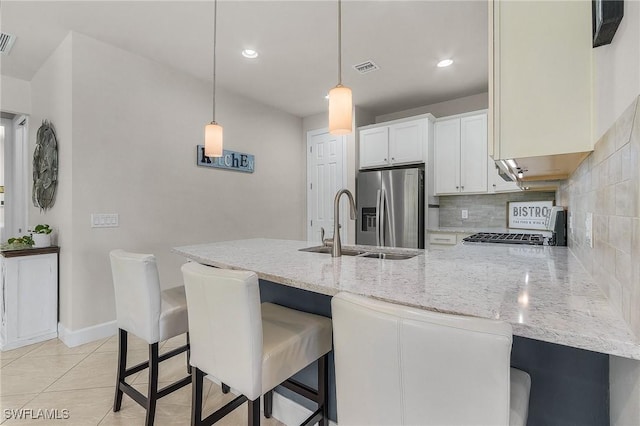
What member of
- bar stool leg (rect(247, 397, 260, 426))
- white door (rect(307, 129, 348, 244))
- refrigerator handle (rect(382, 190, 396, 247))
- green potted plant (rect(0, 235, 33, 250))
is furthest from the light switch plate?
refrigerator handle (rect(382, 190, 396, 247))

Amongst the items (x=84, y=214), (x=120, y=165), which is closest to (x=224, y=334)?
(x=84, y=214)

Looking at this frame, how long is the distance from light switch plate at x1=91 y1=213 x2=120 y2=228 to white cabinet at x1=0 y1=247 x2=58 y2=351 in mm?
462

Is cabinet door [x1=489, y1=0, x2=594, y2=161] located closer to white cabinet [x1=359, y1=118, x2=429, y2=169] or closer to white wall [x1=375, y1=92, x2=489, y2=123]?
white cabinet [x1=359, y1=118, x2=429, y2=169]

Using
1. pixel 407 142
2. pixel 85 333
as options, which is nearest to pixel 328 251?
pixel 85 333

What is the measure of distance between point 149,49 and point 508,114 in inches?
122

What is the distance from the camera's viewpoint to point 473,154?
3742 millimetres

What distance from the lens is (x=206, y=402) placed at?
192 centimetres

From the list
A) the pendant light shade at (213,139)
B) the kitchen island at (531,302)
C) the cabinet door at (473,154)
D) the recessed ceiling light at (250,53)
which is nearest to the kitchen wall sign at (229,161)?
the recessed ceiling light at (250,53)

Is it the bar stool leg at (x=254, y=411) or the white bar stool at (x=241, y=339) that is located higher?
the white bar stool at (x=241, y=339)

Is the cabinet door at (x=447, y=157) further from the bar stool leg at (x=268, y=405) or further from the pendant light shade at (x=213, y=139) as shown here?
the bar stool leg at (x=268, y=405)

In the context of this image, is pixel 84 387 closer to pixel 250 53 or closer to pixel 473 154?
pixel 250 53

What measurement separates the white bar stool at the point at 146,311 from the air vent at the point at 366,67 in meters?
2.67

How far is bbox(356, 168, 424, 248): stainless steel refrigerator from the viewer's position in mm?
3740

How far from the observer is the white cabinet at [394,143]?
3916 millimetres
